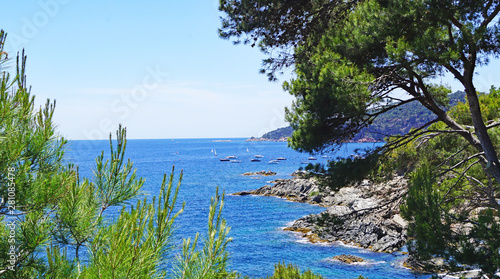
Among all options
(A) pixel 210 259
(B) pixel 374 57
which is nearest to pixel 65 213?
(A) pixel 210 259

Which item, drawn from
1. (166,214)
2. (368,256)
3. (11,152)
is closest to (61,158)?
(11,152)

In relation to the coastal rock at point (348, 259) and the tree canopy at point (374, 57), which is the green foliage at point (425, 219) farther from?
the coastal rock at point (348, 259)

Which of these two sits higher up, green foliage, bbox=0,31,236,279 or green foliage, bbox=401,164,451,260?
green foliage, bbox=0,31,236,279

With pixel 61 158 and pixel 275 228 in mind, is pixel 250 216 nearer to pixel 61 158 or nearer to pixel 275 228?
pixel 275 228

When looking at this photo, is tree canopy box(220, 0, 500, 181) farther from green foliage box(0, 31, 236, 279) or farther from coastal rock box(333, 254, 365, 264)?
coastal rock box(333, 254, 365, 264)

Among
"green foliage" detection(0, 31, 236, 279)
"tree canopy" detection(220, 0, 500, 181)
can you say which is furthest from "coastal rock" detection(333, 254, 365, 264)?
"green foliage" detection(0, 31, 236, 279)

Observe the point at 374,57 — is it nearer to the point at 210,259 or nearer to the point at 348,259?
the point at 210,259

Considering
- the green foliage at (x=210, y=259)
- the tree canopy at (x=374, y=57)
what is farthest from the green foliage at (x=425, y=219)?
the green foliage at (x=210, y=259)

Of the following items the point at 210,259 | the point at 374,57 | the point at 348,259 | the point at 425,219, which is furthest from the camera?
the point at 348,259

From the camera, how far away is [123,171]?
424 centimetres

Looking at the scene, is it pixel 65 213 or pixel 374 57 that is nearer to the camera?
pixel 65 213

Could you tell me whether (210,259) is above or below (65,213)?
below

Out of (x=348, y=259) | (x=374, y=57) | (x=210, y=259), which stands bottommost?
(x=348, y=259)

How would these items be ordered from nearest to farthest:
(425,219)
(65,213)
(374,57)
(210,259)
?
1. (210,259)
2. (65,213)
3. (425,219)
4. (374,57)
